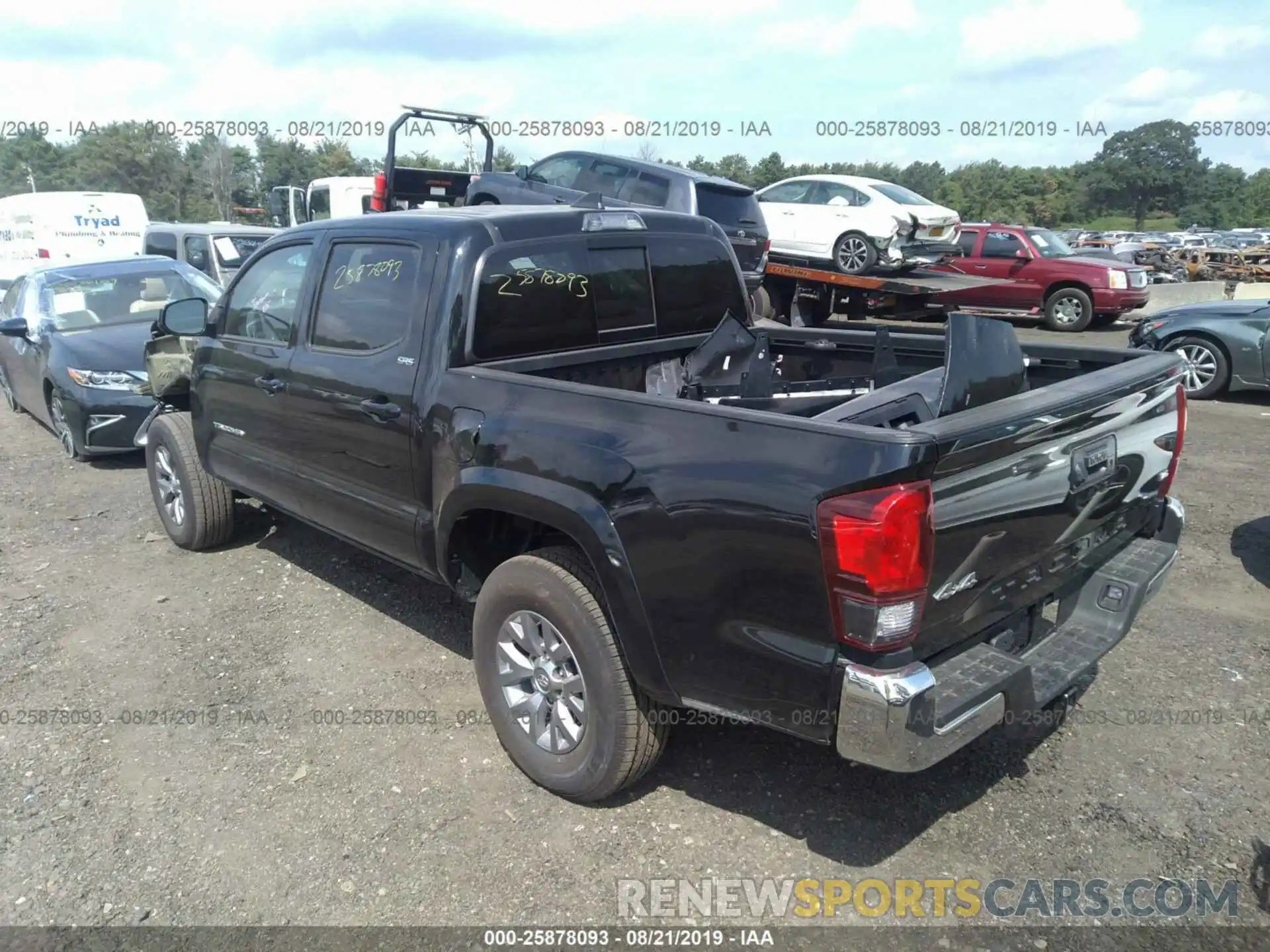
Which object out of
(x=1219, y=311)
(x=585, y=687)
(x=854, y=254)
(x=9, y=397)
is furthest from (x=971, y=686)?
(x=854, y=254)

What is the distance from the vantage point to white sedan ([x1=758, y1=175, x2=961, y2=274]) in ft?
43.3

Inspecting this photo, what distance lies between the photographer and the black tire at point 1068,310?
15336mm

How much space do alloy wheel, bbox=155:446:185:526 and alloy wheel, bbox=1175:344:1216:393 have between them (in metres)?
9.63

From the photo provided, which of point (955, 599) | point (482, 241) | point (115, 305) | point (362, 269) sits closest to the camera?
point (955, 599)

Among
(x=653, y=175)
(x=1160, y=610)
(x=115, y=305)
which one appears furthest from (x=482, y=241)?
(x=653, y=175)

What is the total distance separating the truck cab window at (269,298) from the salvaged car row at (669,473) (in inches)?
0.8

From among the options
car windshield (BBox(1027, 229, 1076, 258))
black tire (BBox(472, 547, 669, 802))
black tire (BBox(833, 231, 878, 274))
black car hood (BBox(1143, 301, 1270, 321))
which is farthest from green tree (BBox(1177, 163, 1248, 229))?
black tire (BBox(472, 547, 669, 802))

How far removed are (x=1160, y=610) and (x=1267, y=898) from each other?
221 centimetres

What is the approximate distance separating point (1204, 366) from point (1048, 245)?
22.4 feet

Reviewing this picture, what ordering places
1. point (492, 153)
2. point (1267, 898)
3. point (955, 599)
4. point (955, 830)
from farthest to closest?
point (492, 153) < point (955, 830) < point (1267, 898) < point (955, 599)

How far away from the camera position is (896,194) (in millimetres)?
13867

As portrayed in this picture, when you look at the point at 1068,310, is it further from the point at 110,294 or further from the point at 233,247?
the point at 110,294

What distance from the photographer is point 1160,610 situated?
15.5 ft

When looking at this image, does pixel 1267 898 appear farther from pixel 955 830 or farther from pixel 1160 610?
pixel 1160 610
